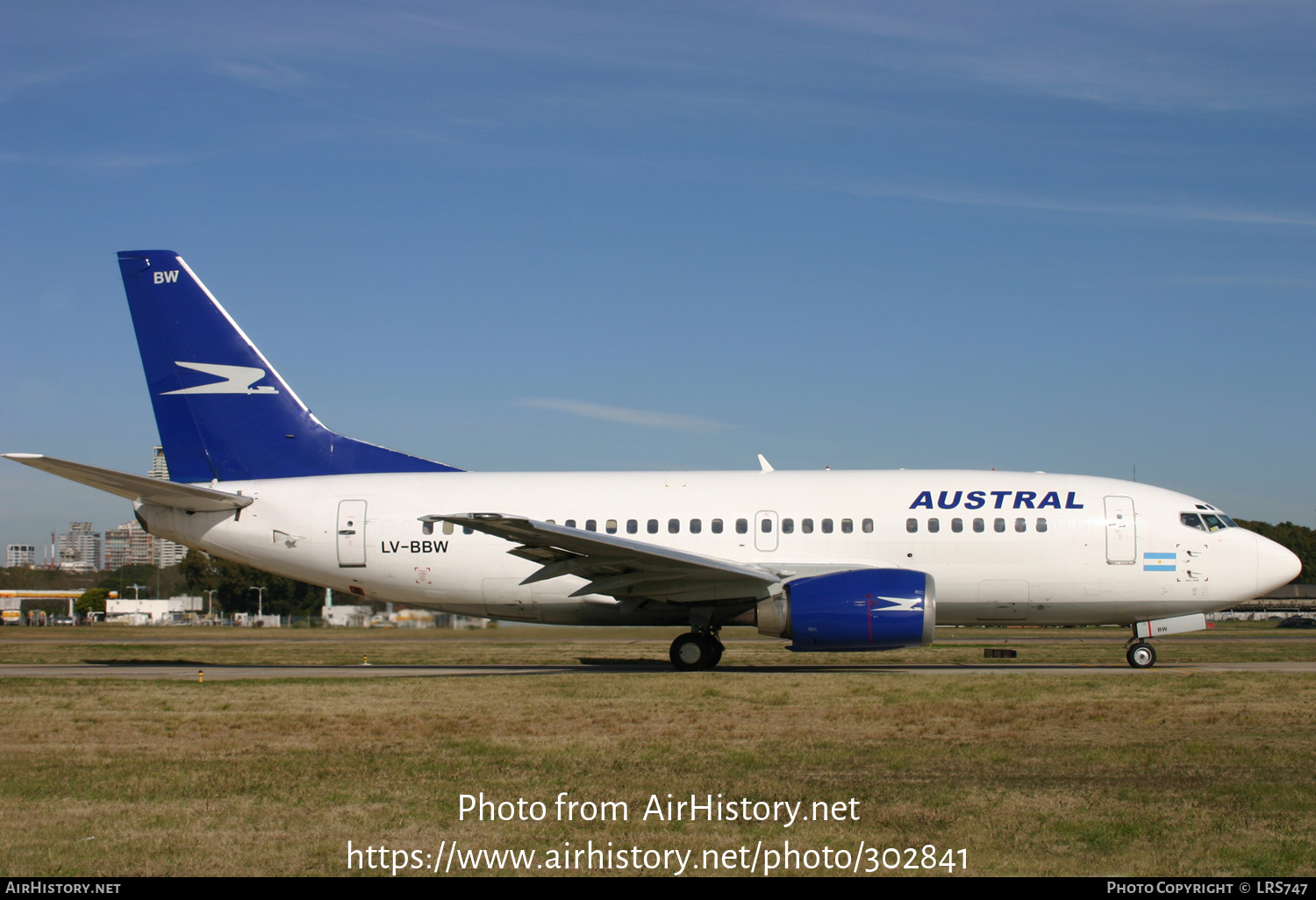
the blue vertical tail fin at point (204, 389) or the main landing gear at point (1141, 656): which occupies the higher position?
the blue vertical tail fin at point (204, 389)

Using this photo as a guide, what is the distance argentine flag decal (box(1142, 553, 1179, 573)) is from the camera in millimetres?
18422

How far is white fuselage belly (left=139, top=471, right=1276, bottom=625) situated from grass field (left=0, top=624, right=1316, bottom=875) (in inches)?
83.1

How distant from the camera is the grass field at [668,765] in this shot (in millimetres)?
6535

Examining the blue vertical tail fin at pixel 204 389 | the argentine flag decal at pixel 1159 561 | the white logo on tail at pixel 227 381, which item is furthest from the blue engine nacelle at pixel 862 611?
the white logo on tail at pixel 227 381

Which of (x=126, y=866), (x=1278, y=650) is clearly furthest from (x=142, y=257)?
(x=1278, y=650)

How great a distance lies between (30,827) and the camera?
23.0ft

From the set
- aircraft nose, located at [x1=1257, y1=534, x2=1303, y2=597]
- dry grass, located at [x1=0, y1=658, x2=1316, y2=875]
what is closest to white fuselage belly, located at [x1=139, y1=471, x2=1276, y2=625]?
aircraft nose, located at [x1=1257, y1=534, x2=1303, y2=597]

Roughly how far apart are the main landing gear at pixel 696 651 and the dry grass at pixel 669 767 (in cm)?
269

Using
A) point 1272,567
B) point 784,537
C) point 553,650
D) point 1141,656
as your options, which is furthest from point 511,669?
point 1272,567

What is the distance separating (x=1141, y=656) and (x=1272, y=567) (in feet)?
8.66

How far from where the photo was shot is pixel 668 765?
923cm

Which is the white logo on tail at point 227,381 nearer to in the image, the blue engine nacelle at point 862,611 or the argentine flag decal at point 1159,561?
the blue engine nacelle at point 862,611

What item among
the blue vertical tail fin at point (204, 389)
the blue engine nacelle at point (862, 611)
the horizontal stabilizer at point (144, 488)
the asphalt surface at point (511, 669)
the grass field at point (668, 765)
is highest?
the blue vertical tail fin at point (204, 389)

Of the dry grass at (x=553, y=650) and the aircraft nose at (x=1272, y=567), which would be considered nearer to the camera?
the aircraft nose at (x=1272, y=567)
